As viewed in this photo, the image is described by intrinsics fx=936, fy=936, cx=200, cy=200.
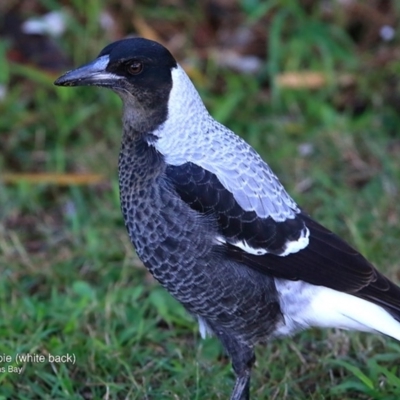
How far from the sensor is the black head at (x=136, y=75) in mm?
2586

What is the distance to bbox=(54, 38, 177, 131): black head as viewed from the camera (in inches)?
102

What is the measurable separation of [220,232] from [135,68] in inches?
20.4

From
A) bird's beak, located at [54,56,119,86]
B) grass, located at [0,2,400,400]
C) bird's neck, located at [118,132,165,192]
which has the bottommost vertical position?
grass, located at [0,2,400,400]

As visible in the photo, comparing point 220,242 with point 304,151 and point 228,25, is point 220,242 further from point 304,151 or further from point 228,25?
point 228,25

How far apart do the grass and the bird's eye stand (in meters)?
0.85

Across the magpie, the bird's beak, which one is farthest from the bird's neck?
the bird's beak

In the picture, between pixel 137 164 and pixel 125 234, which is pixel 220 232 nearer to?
pixel 137 164

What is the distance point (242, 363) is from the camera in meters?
2.63

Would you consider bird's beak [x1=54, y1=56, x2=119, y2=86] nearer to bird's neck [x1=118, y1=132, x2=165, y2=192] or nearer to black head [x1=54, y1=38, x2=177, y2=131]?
black head [x1=54, y1=38, x2=177, y2=131]

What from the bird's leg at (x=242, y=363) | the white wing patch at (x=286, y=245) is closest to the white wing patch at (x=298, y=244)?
the white wing patch at (x=286, y=245)

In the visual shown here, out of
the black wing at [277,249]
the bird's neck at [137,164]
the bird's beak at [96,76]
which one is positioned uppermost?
the bird's beak at [96,76]

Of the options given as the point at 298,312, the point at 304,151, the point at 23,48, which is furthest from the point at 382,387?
the point at 23,48

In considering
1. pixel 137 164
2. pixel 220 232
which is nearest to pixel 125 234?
pixel 137 164

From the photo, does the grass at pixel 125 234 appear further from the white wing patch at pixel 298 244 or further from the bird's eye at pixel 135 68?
the bird's eye at pixel 135 68
